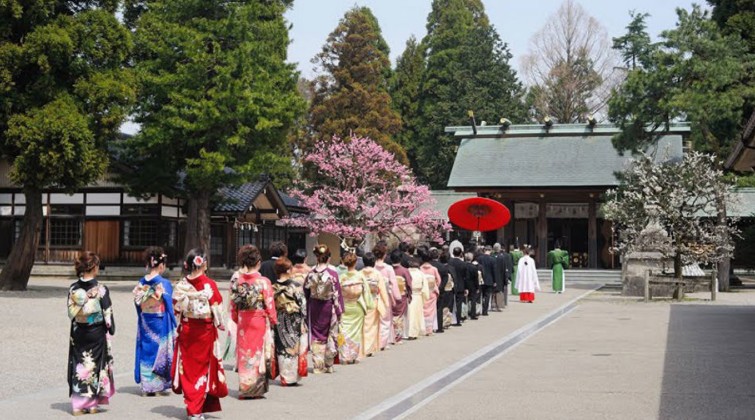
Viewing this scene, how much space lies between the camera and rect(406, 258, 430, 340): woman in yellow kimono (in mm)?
15773

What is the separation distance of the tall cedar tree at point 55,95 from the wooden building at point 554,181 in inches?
881

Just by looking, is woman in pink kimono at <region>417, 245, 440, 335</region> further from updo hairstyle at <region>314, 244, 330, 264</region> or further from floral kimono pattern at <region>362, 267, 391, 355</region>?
updo hairstyle at <region>314, 244, 330, 264</region>

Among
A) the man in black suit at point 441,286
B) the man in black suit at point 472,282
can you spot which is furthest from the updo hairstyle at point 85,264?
the man in black suit at point 472,282

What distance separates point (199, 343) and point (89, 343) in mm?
1088

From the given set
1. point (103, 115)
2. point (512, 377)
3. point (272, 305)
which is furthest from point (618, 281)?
point (272, 305)

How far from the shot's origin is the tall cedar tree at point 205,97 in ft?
94.2

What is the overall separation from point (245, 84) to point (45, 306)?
11.3 metres

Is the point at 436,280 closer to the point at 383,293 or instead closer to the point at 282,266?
the point at 383,293

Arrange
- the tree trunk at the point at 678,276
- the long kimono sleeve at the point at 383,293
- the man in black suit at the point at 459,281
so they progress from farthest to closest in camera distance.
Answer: the tree trunk at the point at 678,276 < the man in black suit at the point at 459,281 < the long kimono sleeve at the point at 383,293

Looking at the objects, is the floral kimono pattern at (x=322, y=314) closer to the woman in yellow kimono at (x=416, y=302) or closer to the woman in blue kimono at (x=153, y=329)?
the woman in blue kimono at (x=153, y=329)

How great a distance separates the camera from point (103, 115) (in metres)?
24.6

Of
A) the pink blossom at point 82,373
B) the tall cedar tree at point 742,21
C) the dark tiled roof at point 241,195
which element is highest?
the tall cedar tree at point 742,21

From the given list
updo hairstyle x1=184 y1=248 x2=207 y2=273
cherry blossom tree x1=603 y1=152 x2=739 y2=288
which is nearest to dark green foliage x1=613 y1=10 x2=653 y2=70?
cherry blossom tree x1=603 y1=152 x2=739 y2=288

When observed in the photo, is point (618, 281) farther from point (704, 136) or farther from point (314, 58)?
point (314, 58)
